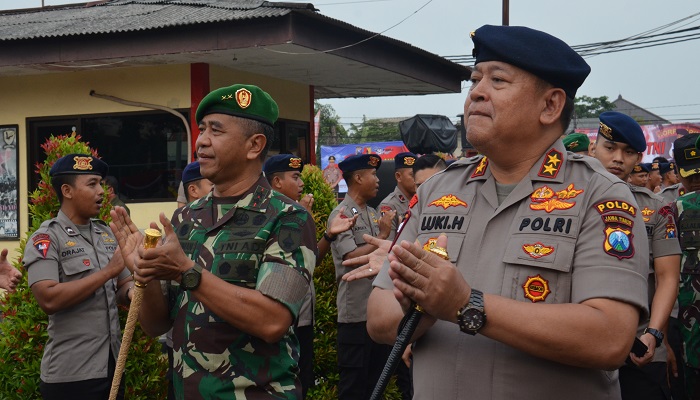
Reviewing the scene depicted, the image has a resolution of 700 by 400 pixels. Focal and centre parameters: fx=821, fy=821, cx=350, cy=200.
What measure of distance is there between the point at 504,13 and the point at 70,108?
1181 centimetres

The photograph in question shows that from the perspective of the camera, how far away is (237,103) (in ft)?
11.2

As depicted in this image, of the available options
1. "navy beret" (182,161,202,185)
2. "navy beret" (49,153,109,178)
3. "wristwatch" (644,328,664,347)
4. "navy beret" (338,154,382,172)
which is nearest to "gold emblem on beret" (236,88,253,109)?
"navy beret" (49,153,109,178)

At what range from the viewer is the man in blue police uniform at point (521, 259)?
6.95 ft

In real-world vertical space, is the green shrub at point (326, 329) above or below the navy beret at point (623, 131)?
below

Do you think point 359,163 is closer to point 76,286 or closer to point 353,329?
point 353,329

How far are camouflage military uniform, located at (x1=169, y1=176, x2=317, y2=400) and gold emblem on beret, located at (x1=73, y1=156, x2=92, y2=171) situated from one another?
85.0 inches

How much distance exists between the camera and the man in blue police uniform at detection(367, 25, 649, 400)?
6.95 feet

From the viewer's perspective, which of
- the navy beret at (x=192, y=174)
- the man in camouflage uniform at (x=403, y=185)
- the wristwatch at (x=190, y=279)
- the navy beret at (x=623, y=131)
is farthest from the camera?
the man in camouflage uniform at (x=403, y=185)

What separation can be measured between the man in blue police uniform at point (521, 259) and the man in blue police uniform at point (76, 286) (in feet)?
9.54

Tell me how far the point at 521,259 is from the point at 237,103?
5.16 feet

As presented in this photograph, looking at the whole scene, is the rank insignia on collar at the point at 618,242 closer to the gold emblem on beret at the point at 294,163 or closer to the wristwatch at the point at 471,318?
the wristwatch at the point at 471,318

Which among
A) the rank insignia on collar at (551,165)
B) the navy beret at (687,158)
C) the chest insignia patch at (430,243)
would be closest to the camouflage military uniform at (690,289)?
the navy beret at (687,158)

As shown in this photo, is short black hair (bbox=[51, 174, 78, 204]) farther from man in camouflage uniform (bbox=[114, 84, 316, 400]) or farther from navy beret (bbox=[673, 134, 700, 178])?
navy beret (bbox=[673, 134, 700, 178])

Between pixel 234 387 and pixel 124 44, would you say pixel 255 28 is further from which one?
pixel 234 387
